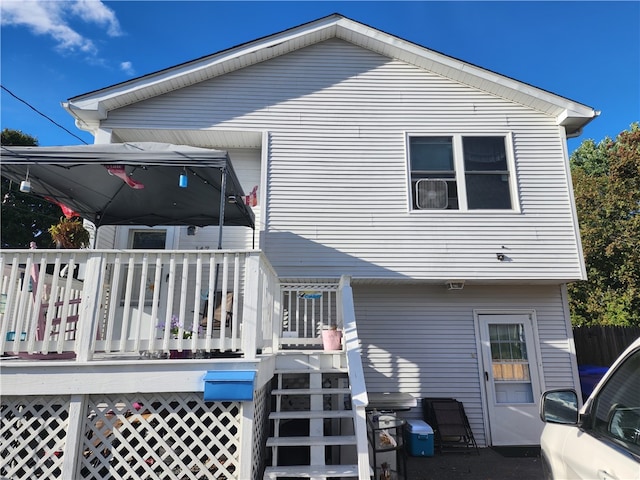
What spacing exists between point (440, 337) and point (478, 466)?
1.98 m

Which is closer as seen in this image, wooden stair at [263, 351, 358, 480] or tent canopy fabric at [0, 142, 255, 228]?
wooden stair at [263, 351, 358, 480]

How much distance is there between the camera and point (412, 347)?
Answer: 6520 mm

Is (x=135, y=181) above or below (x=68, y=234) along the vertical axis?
above

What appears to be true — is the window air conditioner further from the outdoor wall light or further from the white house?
the outdoor wall light

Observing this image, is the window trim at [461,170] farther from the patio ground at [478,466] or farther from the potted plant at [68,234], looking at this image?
the potted plant at [68,234]

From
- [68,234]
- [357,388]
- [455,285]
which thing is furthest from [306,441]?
[68,234]

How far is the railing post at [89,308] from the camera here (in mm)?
3473

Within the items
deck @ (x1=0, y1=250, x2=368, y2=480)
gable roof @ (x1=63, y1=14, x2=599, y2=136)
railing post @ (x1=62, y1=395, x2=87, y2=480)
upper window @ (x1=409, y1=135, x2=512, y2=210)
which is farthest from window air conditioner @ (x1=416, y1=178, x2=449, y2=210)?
railing post @ (x1=62, y1=395, x2=87, y2=480)

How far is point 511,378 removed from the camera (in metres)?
6.48

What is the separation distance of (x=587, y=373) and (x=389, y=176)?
547 centimetres

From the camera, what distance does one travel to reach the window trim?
21.1ft

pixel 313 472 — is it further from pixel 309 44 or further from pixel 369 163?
pixel 309 44

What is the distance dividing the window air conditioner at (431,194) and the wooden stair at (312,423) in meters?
3.09

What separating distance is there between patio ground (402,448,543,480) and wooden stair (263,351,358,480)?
1.03m
